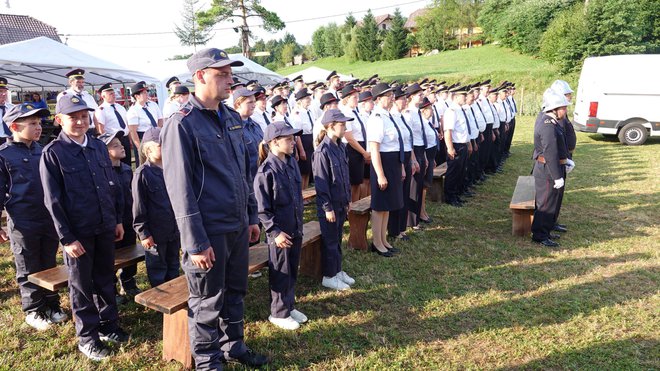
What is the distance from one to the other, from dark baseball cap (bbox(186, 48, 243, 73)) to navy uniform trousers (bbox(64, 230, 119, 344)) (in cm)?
159

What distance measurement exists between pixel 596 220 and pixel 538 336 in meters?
4.21

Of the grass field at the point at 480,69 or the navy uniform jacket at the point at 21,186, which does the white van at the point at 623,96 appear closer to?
the grass field at the point at 480,69

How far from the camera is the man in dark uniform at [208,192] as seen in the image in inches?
102

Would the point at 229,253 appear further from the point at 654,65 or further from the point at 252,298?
the point at 654,65

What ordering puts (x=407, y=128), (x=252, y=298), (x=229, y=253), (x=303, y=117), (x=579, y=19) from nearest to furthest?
(x=229, y=253) → (x=252, y=298) → (x=407, y=128) → (x=303, y=117) → (x=579, y=19)

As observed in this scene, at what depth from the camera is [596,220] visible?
7105 mm

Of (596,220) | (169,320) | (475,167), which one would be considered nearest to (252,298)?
(169,320)

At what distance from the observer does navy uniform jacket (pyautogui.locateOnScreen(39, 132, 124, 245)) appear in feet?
10.2

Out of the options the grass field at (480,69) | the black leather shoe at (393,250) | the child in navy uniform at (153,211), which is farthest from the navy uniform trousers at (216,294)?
the grass field at (480,69)

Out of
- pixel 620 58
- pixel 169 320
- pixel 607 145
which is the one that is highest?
pixel 620 58

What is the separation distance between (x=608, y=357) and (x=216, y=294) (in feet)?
10.2

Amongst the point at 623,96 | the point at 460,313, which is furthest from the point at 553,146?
the point at 623,96

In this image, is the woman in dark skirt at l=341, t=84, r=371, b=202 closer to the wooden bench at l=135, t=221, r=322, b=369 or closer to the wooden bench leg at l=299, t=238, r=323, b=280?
the wooden bench leg at l=299, t=238, r=323, b=280

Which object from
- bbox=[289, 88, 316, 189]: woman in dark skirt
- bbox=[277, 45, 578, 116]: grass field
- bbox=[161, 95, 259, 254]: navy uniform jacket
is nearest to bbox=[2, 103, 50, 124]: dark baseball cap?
bbox=[161, 95, 259, 254]: navy uniform jacket
